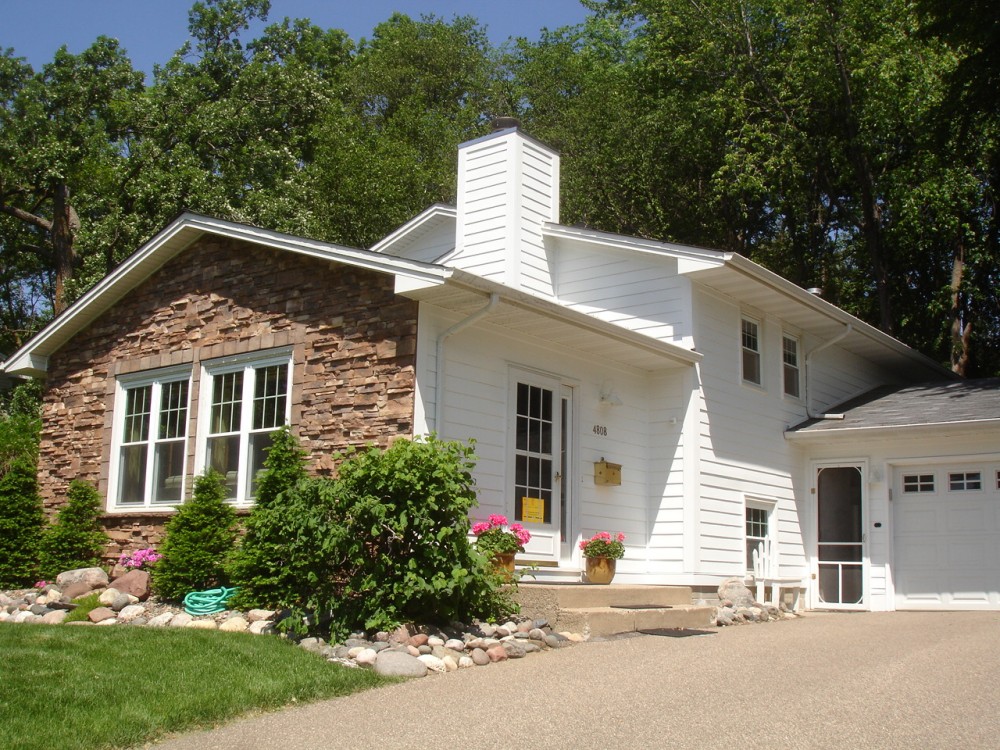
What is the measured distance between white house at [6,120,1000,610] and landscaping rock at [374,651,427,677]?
114 inches

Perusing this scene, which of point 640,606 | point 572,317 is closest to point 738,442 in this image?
point 640,606

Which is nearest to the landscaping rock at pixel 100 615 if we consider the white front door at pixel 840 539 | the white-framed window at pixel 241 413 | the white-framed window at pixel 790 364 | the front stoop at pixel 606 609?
the white-framed window at pixel 241 413

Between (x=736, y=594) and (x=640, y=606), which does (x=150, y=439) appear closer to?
(x=640, y=606)

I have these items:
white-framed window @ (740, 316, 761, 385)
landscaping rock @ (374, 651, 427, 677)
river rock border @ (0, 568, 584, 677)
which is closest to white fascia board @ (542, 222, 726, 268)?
white-framed window @ (740, 316, 761, 385)

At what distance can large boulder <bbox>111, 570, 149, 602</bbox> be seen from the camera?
11.5 metres

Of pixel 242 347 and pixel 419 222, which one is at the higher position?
pixel 419 222

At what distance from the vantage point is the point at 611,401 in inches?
498

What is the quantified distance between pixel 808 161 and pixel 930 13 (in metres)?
9.75

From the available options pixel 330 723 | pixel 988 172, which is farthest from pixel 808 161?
pixel 330 723

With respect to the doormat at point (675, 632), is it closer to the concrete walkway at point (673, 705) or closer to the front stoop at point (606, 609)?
the front stoop at point (606, 609)

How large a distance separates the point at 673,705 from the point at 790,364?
990 centimetres

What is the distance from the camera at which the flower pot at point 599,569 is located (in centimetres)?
1199

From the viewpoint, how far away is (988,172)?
22.8 meters

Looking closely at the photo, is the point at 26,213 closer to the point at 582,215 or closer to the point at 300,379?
the point at 582,215
